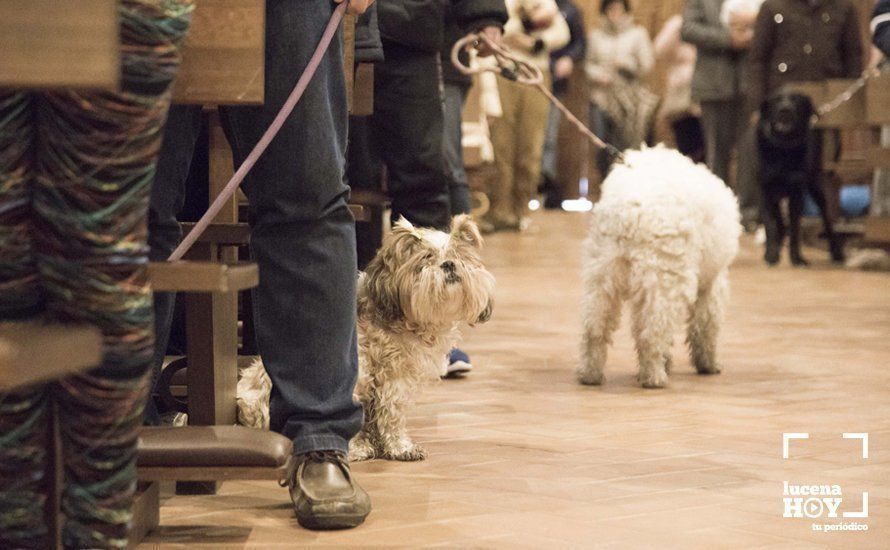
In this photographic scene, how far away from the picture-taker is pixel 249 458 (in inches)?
101

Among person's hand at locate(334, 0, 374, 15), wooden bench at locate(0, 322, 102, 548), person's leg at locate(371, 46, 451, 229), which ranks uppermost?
person's hand at locate(334, 0, 374, 15)

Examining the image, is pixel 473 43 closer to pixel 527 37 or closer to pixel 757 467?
pixel 757 467

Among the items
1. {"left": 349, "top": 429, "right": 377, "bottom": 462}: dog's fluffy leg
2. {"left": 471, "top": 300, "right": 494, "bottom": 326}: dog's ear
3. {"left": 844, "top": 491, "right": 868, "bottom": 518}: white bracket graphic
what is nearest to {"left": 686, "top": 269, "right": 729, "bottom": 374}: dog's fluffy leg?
{"left": 471, "top": 300, "right": 494, "bottom": 326}: dog's ear

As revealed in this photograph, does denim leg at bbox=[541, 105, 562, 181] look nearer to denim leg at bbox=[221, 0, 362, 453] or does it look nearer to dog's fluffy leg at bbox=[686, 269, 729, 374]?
dog's fluffy leg at bbox=[686, 269, 729, 374]

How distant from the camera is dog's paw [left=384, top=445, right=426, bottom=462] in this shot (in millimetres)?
3555

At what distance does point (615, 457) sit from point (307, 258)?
118cm

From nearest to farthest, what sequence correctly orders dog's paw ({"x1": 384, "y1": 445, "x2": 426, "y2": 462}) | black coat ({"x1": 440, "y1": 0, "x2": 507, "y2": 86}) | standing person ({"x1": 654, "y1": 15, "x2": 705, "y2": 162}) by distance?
dog's paw ({"x1": 384, "y1": 445, "x2": 426, "y2": 462}) → black coat ({"x1": 440, "y1": 0, "x2": 507, "y2": 86}) → standing person ({"x1": 654, "y1": 15, "x2": 705, "y2": 162})

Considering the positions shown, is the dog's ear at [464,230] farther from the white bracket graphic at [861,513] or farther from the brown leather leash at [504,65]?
the white bracket graphic at [861,513]

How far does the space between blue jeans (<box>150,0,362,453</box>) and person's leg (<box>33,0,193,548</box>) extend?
82 centimetres

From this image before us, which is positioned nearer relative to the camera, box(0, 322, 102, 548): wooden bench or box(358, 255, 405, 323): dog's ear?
box(0, 322, 102, 548): wooden bench

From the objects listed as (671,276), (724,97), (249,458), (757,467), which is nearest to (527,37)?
(724,97)

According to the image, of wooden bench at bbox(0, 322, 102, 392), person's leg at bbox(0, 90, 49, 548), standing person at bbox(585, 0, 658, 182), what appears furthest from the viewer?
standing person at bbox(585, 0, 658, 182)

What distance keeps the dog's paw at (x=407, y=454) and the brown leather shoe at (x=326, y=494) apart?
0.68 m

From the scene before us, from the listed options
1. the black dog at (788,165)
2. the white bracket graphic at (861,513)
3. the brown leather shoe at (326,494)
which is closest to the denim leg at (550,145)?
the black dog at (788,165)
